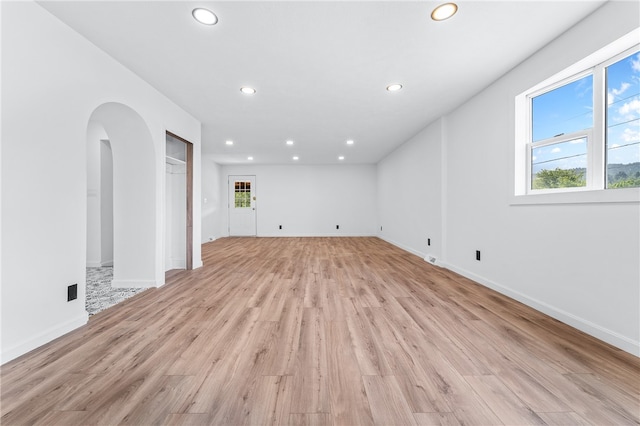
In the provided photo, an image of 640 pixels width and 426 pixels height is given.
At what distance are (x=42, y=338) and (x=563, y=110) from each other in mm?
4766

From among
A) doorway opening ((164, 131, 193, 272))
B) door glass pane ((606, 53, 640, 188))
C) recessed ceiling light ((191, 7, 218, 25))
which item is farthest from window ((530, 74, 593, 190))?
doorway opening ((164, 131, 193, 272))

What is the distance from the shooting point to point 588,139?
81.6 inches

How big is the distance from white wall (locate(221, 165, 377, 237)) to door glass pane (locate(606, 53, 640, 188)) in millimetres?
6753

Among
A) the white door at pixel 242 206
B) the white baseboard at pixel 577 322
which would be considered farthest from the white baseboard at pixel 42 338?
the white door at pixel 242 206

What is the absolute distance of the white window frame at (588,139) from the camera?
5.92 ft

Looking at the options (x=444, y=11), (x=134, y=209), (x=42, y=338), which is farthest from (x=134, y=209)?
(x=444, y=11)

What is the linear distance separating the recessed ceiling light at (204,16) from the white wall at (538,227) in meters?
2.94

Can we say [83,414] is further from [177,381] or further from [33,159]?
[33,159]

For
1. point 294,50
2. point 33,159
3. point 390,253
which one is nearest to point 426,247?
point 390,253

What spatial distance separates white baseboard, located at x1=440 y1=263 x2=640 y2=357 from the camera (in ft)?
5.47

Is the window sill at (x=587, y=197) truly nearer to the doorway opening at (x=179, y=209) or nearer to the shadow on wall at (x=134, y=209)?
the shadow on wall at (x=134, y=209)

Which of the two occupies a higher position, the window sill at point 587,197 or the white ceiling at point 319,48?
the white ceiling at point 319,48

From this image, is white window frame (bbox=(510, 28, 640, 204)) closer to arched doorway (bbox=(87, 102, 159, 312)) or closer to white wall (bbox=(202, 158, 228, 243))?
arched doorway (bbox=(87, 102, 159, 312))

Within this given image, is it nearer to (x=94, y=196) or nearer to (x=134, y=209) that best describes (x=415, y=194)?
(x=134, y=209)
